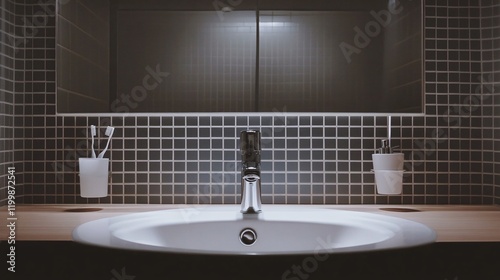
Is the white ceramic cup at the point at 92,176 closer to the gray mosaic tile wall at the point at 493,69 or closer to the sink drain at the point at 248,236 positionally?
the sink drain at the point at 248,236

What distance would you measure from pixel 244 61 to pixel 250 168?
1.09ft

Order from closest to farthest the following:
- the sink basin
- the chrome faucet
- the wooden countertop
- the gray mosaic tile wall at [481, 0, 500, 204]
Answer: the wooden countertop → the sink basin → the chrome faucet → the gray mosaic tile wall at [481, 0, 500, 204]

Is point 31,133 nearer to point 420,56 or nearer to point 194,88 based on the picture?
point 194,88

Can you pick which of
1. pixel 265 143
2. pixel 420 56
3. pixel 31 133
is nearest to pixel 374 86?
pixel 420 56

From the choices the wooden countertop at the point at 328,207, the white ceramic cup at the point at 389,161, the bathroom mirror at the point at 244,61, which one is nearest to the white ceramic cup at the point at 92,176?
→ the wooden countertop at the point at 328,207

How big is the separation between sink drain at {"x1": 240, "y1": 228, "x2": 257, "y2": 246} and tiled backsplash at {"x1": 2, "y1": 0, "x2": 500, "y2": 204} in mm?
220

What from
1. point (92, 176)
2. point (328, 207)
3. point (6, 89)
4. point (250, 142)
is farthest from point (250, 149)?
point (6, 89)

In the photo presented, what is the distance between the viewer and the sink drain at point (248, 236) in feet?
3.66

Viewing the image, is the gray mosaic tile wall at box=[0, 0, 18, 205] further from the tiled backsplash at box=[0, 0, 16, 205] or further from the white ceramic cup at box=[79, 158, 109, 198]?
the white ceramic cup at box=[79, 158, 109, 198]

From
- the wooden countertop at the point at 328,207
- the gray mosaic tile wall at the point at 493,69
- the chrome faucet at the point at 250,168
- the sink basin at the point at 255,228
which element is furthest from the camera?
the gray mosaic tile wall at the point at 493,69

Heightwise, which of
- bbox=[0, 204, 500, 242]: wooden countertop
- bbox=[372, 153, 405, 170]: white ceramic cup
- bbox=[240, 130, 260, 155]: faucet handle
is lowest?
bbox=[0, 204, 500, 242]: wooden countertop

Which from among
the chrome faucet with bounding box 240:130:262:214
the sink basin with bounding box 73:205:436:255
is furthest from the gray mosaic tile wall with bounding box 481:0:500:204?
the chrome faucet with bounding box 240:130:262:214

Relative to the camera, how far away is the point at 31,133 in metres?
1.37

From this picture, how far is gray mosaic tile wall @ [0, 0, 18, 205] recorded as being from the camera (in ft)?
4.23
